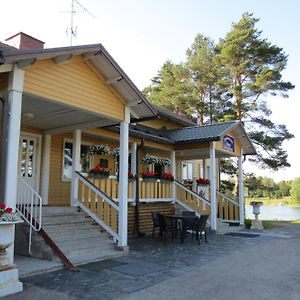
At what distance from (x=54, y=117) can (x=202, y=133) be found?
7.02m

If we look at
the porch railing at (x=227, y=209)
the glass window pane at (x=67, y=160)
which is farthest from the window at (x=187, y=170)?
the glass window pane at (x=67, y=160)

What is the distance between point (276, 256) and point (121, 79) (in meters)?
5.77

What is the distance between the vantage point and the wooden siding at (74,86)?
645cm

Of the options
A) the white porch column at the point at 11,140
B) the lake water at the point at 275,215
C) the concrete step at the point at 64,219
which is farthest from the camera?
the lake water at the point at 275,215

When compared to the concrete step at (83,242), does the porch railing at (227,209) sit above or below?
above

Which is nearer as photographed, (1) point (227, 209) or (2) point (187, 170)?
(1) point (227, 209)

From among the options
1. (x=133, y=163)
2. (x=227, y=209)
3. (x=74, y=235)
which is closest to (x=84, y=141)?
(x=133, y=163)

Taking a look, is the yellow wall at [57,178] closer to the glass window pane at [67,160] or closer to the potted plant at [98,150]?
the glass window pane at [67,160]

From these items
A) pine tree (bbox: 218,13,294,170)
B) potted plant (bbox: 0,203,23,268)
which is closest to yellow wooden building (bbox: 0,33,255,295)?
potted plant (bbox: 0,203,23,268)

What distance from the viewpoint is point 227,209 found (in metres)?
15.9

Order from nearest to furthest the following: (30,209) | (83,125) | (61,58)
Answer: (61,58) → (30,209) → (83,125)

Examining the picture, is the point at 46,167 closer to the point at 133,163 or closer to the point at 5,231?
the point at 133,163

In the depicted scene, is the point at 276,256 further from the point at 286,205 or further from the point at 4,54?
the point at 286,205

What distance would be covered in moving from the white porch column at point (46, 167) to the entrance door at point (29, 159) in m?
0.20
